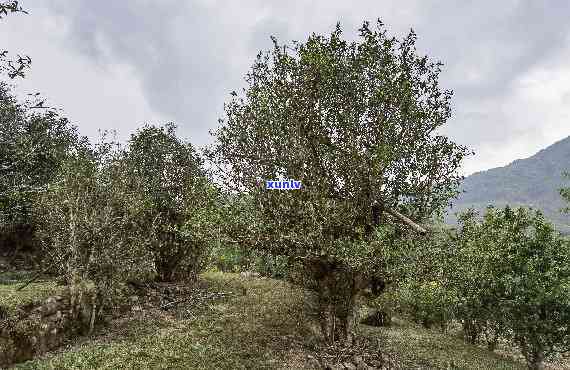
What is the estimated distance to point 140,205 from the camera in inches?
906

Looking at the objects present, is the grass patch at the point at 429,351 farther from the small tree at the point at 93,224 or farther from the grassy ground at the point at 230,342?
the small tree at the point at 93,224

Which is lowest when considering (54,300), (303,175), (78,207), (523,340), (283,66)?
(523,340)

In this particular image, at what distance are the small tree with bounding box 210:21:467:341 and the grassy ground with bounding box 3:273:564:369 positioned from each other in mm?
3106

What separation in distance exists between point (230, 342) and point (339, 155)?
10610mm

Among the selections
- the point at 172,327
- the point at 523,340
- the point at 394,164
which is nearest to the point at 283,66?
the point at 394,164

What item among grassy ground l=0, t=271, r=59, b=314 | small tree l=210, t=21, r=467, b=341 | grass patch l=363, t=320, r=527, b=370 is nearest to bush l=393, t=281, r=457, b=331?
grass patch l=363, t=320, r=527, b=370

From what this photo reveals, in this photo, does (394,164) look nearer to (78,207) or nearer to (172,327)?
(172,327)

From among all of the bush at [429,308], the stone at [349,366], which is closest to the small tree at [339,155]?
the stone at [349,366]

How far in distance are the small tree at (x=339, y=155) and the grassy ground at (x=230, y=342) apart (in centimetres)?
311

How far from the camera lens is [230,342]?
20.1 meters

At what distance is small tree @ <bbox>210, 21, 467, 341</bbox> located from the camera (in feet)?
59.7

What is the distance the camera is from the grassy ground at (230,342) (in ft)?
56.2

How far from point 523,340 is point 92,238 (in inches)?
1004

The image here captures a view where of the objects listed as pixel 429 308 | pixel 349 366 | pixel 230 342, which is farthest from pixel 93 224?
pixel 429 308
